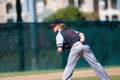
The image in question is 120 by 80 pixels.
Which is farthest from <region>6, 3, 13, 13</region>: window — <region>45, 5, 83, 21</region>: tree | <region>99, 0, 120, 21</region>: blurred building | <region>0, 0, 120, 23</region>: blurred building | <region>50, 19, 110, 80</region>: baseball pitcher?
<region>50, 19, 110, 80</region>: baseball pitcher

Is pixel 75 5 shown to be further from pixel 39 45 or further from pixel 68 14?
pixel 39 45

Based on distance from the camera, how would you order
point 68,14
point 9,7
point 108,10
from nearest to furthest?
point 68,14
point 108,10
point 9,7

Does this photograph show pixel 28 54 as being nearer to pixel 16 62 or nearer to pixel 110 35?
pixel 16 62

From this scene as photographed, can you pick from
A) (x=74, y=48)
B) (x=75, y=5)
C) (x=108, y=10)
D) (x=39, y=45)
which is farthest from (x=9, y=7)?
(x=74, y=48)

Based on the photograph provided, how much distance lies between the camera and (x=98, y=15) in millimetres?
62719

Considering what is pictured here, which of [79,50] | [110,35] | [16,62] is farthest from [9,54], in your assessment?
[79,50]

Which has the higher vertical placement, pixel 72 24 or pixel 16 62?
pixel 72 24

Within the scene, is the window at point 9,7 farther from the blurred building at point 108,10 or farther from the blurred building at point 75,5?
the blurred building at point 108,10

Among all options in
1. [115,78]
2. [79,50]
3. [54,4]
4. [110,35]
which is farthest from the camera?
[54,4]

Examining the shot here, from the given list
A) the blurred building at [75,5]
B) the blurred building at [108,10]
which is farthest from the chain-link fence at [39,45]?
Result: the blurred building at [108,10]

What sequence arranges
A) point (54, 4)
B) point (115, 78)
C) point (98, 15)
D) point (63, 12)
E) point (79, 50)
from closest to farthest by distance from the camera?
point (79, 50) < point (115, 78) < point (63, 12) < point (98, 15) < point (54, 4)

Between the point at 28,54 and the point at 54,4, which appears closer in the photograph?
the point at 28,54

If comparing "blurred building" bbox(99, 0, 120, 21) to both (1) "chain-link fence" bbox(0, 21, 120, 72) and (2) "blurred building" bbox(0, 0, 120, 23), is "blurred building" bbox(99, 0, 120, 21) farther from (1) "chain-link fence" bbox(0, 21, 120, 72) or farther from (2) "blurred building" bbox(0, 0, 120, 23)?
(1) "chain-link fence" bbox(0, 21, 120, 72)

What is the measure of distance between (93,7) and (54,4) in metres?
6.06
